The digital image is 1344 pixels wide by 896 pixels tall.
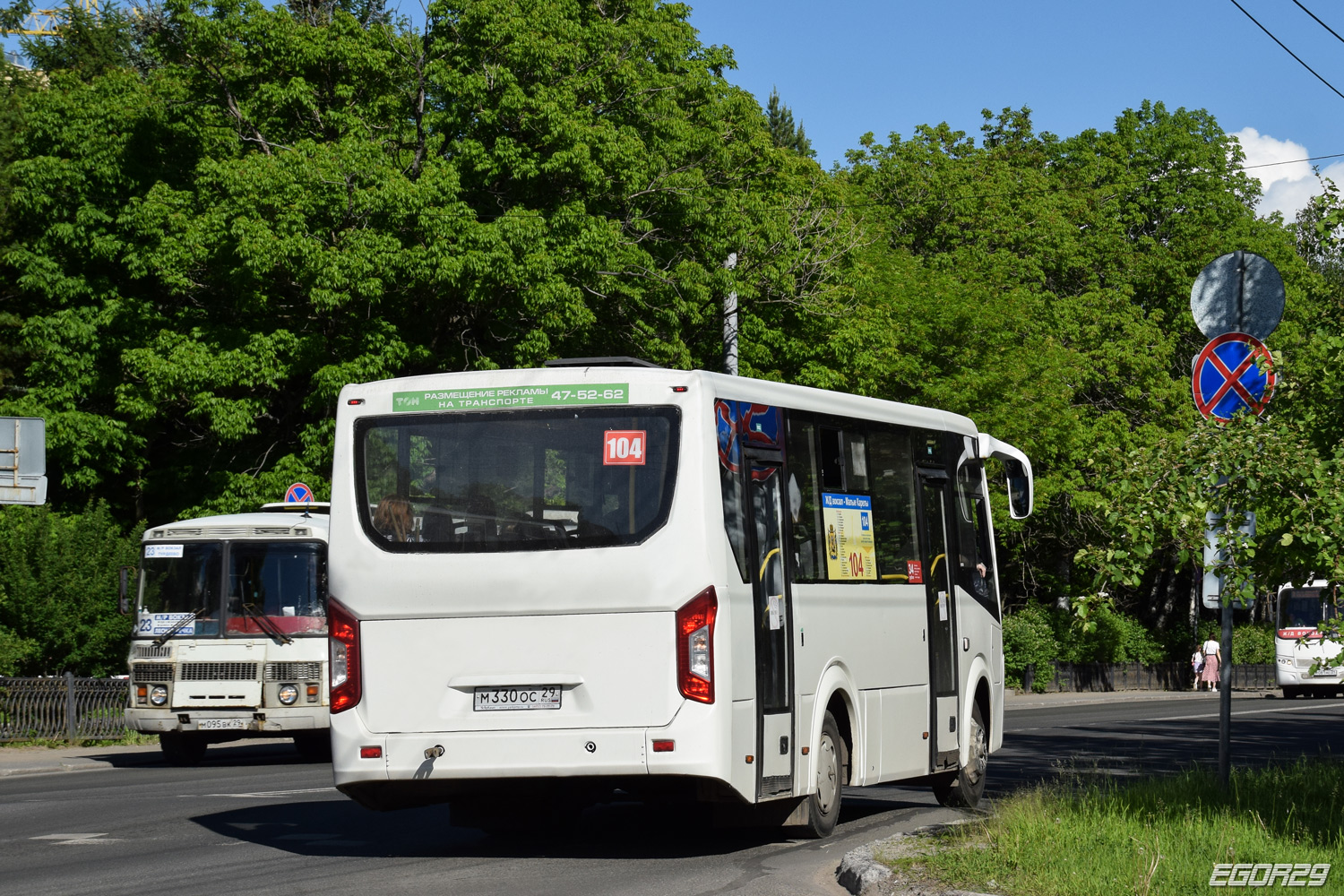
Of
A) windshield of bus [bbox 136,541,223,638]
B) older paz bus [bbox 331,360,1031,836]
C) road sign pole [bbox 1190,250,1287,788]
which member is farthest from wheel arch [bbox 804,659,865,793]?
windshield of bus [bbox 136,541,223,638]

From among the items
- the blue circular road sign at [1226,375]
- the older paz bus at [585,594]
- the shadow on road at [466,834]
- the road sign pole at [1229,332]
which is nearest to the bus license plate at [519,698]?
the older paz bus at [585,594]

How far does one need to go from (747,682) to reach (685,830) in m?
2.56

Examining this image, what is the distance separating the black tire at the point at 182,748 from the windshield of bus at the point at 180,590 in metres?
1.42

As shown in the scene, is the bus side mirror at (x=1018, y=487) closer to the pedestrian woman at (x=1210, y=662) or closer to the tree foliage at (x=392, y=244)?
the tree foliage at (x=392, y=244)

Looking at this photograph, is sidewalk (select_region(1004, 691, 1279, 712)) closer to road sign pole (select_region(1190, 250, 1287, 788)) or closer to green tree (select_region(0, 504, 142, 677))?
green tree (select_region(0, 504, 142, 677))

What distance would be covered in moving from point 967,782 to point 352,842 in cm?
517

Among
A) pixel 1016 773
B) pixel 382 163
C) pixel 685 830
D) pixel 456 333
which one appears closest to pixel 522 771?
pixel 685 830

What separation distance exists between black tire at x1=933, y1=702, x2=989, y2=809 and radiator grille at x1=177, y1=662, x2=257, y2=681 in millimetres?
9212

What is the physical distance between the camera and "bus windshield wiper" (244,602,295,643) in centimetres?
2000

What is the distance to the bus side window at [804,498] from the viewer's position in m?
11.2

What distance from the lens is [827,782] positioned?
11.5 meters

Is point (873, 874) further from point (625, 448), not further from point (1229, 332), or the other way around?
point (1229, 332)

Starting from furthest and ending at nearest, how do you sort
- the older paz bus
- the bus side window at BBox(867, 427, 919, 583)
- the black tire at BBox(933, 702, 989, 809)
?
1. the black tire at BBox(933, 702, 989, 809)
2. the bus side window at BBox(867, 427, 919, 583)
3. the older paz bus
